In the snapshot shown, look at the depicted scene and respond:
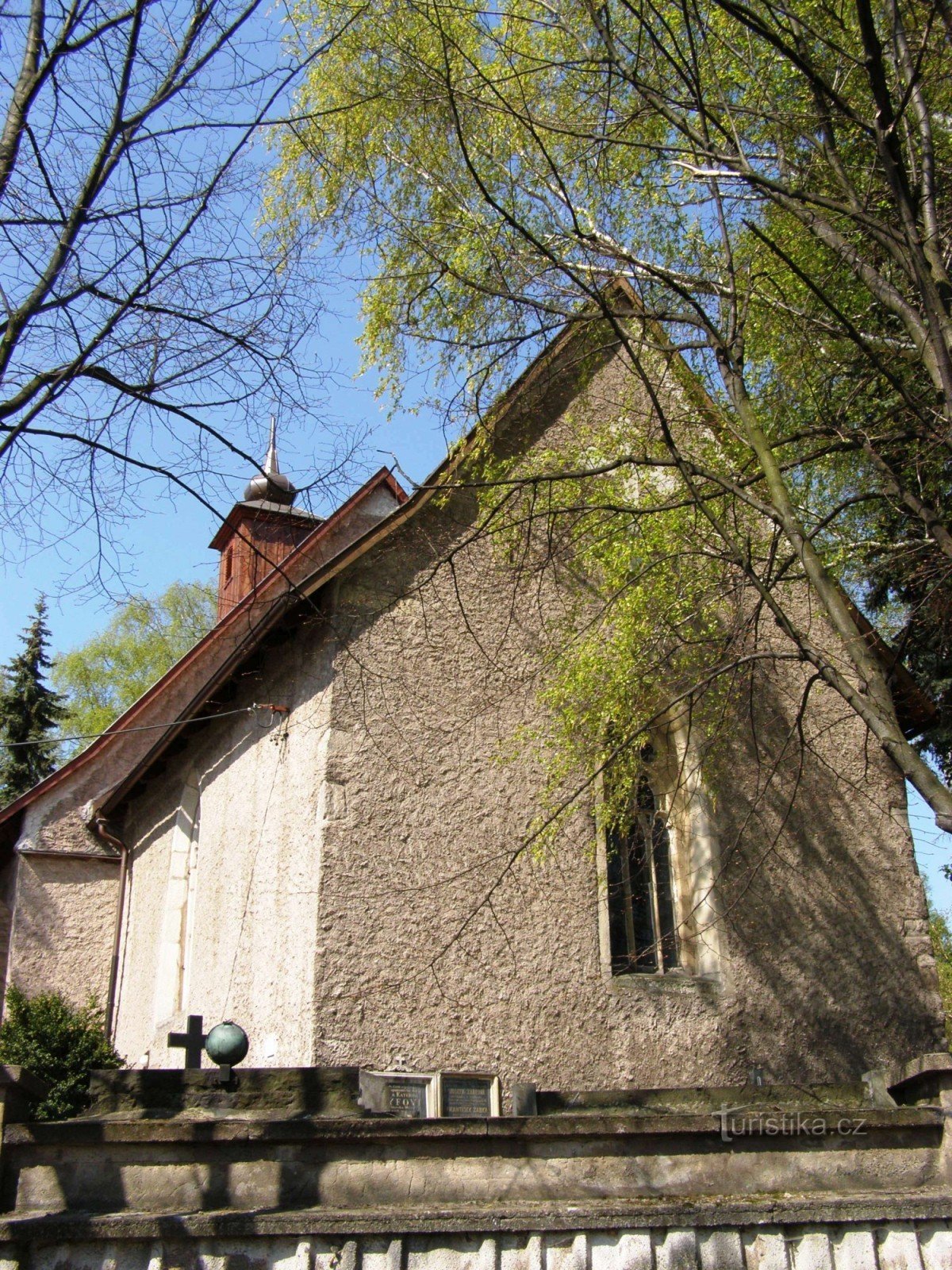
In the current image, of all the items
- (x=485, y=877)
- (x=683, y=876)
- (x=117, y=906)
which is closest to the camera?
(x=485, y=877)

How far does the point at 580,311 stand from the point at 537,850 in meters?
3.91

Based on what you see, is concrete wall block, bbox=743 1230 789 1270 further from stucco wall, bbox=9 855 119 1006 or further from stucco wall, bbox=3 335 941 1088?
stucco wall, bbox=9 855 119 1006

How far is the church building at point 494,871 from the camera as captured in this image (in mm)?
9211

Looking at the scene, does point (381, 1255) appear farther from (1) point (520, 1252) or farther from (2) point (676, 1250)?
(2) point (676, 1250)

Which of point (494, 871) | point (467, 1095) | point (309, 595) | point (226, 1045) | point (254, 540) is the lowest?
point (467, 1095)

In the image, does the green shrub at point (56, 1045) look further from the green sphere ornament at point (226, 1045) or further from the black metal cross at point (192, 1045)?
the green sphere ornament at point (226, 1045)

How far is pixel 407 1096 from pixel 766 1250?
3.76 meters

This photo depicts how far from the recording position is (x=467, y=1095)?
898cm

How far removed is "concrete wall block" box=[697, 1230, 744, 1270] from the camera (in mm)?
5414

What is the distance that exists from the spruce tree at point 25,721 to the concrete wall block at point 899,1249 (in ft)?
69.0

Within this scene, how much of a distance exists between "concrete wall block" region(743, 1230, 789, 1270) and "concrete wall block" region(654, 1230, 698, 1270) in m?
0.26

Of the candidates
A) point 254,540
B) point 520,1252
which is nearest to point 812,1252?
point 520,1252

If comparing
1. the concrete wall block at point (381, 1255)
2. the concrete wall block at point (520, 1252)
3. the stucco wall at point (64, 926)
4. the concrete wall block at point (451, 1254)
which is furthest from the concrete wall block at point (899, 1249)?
the stucco wall at point (64, 926)

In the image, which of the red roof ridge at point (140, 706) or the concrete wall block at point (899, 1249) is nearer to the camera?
the concrete wall block at point (899, 1249)
